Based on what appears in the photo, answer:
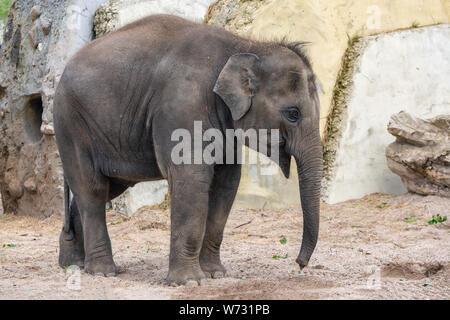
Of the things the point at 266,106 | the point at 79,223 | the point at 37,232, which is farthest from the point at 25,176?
the point at 266,106

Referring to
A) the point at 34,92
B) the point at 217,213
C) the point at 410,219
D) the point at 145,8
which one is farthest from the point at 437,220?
the point at 34,92

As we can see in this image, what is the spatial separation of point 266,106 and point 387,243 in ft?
9.03

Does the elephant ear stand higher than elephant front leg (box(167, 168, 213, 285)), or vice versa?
the elephant ear

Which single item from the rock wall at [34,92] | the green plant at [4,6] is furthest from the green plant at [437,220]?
the green plant at [4,6]

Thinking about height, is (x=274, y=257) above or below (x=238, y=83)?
below

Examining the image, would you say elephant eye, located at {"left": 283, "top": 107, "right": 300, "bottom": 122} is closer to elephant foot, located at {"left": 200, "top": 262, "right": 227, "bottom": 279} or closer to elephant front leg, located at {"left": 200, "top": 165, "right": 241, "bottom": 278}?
elephant front leg, located at {"left": 200, "top": 165, "right": 241, "bottom": 278}

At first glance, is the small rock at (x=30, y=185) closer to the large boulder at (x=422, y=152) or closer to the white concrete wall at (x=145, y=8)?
the white concrete wall at (x=145, y=8)

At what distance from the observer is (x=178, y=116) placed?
206 inches

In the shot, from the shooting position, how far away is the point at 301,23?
372 inches

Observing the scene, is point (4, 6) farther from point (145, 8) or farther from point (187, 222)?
point (187, 222)

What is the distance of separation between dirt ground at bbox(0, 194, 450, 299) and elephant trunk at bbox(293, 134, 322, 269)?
314mm

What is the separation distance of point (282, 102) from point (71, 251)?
256 cm

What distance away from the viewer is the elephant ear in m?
5.25

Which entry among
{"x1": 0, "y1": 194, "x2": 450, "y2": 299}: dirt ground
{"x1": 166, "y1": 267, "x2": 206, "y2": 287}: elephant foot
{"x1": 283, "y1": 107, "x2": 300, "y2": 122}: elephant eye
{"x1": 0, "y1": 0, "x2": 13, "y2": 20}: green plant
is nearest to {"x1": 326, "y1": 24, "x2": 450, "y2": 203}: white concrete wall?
{"x1": 0, "y1": 194, "x2": 450, "y2": 299}: dirt ground
